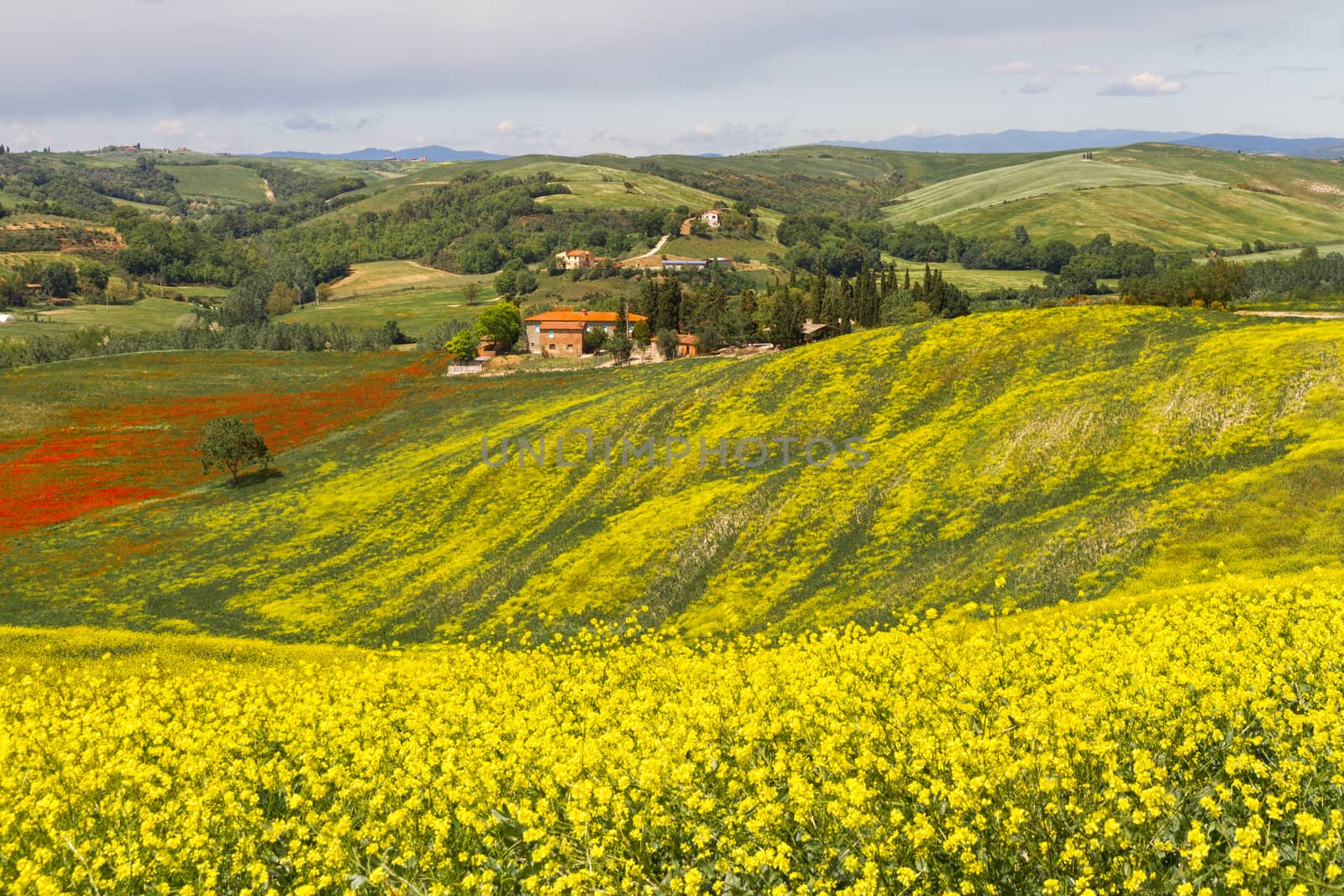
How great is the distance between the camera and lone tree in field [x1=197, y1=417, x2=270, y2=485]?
67.5 metres

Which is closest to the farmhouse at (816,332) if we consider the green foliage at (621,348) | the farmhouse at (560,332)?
the green foliage at (621,348)

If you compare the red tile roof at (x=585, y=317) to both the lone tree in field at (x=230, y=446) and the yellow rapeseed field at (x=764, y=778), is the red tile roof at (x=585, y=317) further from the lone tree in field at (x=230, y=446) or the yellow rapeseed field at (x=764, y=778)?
the yellow rapeseed field at (x=764, y=778)

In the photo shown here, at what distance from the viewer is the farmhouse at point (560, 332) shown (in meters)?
137

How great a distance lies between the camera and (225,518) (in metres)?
61.0

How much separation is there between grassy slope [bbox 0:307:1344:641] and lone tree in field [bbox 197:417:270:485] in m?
3.23

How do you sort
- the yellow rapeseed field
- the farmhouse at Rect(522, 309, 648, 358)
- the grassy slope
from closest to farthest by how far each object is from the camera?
the yellow rapeseed field
the grassy slope
the farmhouse at Rect(522, 309, 648, 358)

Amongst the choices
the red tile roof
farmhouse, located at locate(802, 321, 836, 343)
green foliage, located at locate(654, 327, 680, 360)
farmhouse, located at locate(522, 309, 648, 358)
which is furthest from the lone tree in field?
farmhouse, located at locate(802, 321, 836, 343)

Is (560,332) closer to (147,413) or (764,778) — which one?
(147,413)

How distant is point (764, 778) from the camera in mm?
12391

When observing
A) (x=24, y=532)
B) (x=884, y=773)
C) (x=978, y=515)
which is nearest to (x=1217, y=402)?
(x=978, y=515)

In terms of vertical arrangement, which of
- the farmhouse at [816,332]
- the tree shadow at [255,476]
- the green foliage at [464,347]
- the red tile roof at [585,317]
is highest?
the red tile roof at [585,317]

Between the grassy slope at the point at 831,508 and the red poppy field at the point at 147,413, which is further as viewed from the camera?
the red poppy field at the point at 147,413

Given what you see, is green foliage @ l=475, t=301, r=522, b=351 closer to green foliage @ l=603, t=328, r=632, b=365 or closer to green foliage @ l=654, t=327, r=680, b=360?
green foliage @ l=603, t=328, r=632, b=365

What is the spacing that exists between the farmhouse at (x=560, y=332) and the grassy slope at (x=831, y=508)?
68.8 m
